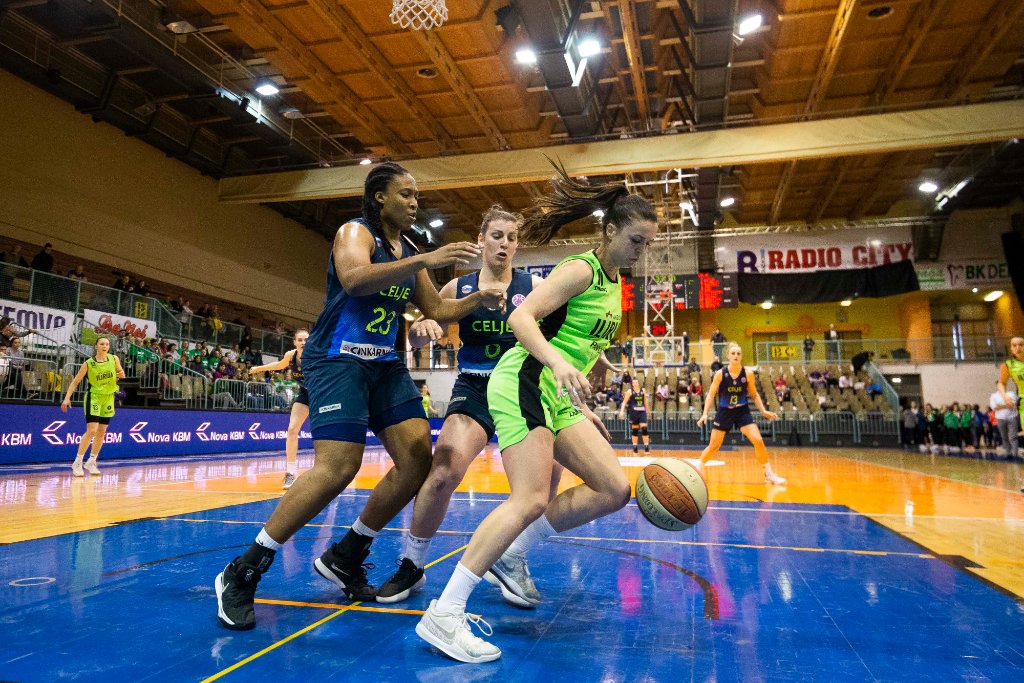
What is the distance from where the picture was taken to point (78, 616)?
3174mm

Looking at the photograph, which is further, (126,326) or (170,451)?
(126,326)

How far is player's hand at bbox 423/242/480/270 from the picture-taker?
3104 millimetres

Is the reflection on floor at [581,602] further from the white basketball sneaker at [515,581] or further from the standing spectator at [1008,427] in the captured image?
the standing spectator at [1008,427]

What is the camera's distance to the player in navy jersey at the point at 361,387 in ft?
10.5

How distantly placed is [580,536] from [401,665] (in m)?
3.09

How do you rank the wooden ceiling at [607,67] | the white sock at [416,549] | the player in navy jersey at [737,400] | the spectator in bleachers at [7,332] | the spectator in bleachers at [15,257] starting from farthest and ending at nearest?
the spectator in bleachers at [15,257] → the wooden ceiling at [607,67] → the spectator in bleachers at [7,332] → the player in navy jersey at [737,400] → the white sock at [416,549]

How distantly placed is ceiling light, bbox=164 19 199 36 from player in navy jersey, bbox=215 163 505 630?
50.2ft

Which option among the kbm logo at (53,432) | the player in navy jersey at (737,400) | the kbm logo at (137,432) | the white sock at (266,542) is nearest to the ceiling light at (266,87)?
the kbm logo at (137,432)

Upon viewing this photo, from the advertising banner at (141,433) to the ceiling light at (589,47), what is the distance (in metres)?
9.17

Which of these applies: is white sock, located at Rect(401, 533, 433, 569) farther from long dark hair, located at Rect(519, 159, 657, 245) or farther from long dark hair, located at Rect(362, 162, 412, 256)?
long dark hair, located at Rect(519, 159, 657, 245)

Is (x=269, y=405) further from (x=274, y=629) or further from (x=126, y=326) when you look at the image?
(x=274, y=629)

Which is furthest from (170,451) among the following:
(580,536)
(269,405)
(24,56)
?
(580,536)

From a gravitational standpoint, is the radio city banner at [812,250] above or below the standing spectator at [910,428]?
above

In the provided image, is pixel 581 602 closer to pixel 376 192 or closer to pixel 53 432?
pixel 376 192
